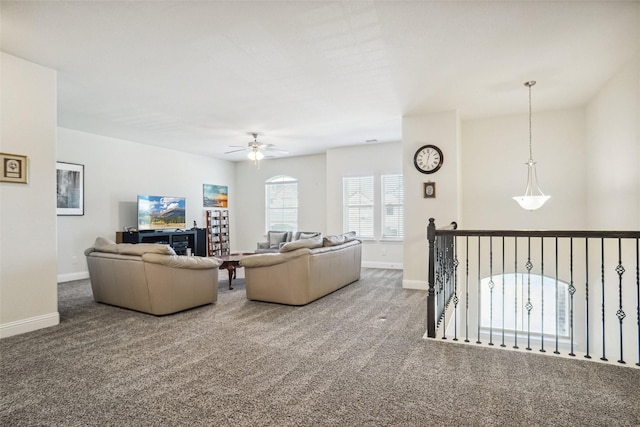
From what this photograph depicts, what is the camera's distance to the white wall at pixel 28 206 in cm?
348

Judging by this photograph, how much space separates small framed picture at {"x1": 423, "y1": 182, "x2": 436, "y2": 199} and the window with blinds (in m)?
4.41

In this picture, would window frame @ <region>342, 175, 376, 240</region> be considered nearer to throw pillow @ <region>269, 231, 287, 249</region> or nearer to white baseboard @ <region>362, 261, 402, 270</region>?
white baseboard @ <region>362, 261, 402, 270</region>

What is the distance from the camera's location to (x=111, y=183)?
700 centimetres

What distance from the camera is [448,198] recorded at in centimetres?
546

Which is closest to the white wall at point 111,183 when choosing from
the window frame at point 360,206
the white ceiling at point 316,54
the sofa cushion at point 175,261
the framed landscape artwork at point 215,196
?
the framed landscape artwork at point 215,196

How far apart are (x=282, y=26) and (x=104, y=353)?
3.27 m

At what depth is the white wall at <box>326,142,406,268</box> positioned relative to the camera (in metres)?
7.75

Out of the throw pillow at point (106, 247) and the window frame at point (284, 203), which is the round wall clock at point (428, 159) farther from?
the throw pillow at point (106, 247)

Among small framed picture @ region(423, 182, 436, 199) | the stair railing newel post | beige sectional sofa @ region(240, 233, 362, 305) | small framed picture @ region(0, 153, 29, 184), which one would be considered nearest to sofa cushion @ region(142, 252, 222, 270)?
beige sectional sofa @ region(240, 233, 362, 305)

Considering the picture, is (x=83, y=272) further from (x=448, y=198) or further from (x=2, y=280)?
(x=448, y=198)

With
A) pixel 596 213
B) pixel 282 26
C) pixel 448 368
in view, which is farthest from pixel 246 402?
pixel 596 213

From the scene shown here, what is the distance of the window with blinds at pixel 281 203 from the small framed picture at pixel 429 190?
4412mm

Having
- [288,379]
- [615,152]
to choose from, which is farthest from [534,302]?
[288,379]

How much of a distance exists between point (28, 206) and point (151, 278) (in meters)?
1.46
